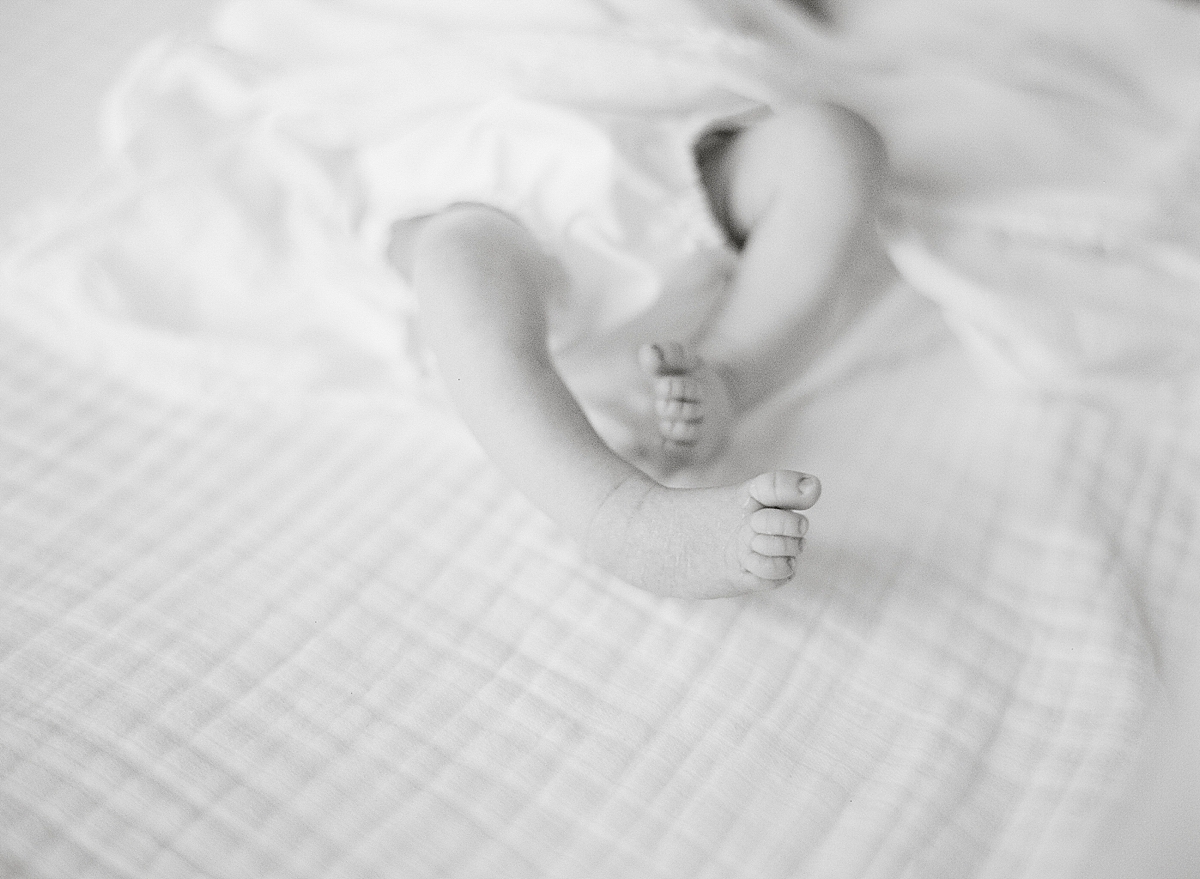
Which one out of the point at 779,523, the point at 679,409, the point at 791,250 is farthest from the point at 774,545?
the point at 791,250

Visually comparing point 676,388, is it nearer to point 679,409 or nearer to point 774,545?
point 679,409

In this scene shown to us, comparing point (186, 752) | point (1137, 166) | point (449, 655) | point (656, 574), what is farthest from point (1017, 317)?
point (186, 752)

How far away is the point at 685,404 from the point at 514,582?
156 mm

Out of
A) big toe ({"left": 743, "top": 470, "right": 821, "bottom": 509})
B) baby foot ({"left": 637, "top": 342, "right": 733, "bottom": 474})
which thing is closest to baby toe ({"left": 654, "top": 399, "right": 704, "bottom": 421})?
baby foot ({"left": 637, "top": 342, "right": 733, "bottom": 474})

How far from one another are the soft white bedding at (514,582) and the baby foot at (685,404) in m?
A: 0.05

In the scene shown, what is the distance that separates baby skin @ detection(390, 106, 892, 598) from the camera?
0.62m

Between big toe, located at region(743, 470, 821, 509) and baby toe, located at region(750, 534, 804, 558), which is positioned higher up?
big toe, located at region(743, 470, 821, 509)

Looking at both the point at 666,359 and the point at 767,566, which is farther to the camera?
the point at 666,359

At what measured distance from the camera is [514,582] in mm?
695

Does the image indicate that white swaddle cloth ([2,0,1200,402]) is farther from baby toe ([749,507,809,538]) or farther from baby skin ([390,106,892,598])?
baby toe ([749,507,809,538])

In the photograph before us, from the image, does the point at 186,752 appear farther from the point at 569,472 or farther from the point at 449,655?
the point at 569,472

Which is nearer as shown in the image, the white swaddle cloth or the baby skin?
the baby skin

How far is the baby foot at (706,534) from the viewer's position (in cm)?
59

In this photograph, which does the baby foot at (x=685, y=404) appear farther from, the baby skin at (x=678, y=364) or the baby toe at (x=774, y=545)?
the baby toe at (x=774, y=545)
